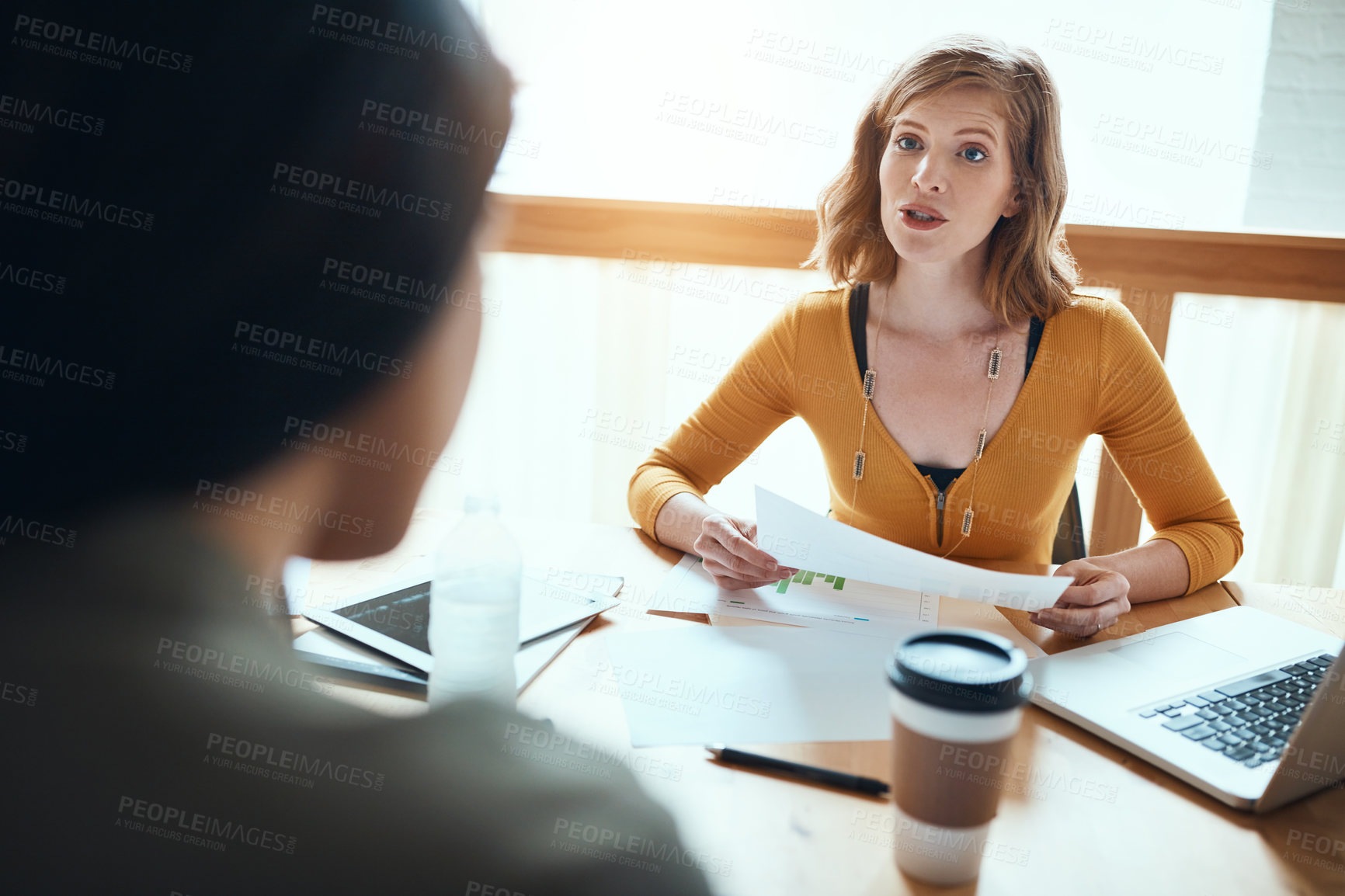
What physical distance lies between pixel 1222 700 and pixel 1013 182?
922mm

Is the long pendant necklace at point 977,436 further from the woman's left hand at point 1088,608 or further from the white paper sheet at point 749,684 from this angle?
the white paper sheet at point 749,684

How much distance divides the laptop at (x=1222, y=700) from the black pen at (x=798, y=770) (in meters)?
0.25

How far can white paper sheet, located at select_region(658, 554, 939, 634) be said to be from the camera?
967 millimetres

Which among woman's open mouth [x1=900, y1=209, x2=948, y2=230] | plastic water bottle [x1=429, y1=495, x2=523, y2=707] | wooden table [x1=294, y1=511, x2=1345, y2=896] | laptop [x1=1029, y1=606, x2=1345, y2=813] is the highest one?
woman's open mouth [x1=900, y1=209, x2=948, y2=230]

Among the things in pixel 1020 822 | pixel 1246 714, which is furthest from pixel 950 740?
pixel 1246 714

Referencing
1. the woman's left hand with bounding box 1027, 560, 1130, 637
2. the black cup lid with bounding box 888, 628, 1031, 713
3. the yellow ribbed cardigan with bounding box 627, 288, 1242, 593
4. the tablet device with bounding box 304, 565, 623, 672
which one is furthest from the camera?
the yellow ribbed cardigan with bounding box 627, 288, 1242, 593

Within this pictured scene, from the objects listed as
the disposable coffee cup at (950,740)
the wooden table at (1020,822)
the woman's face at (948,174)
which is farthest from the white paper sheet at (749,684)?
the woman's face at (948,174)

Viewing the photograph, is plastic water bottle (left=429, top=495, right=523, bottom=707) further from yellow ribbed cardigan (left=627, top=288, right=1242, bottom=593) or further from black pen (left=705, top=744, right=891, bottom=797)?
yellow ribbed cardigan (left=627, top=288, right=1242, bottom=593)

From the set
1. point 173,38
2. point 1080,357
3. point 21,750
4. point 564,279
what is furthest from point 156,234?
point 564,279

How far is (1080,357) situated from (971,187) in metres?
0.33

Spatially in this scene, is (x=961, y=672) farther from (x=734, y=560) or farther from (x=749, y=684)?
(x=734, y=560)

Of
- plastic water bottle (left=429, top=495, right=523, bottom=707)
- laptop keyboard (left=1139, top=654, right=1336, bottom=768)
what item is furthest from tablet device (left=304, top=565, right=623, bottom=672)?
laptop keyboard (left=1139, top=654, right=1336, bottom=768)

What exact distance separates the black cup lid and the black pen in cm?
16

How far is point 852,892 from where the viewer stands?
21.7 inches
